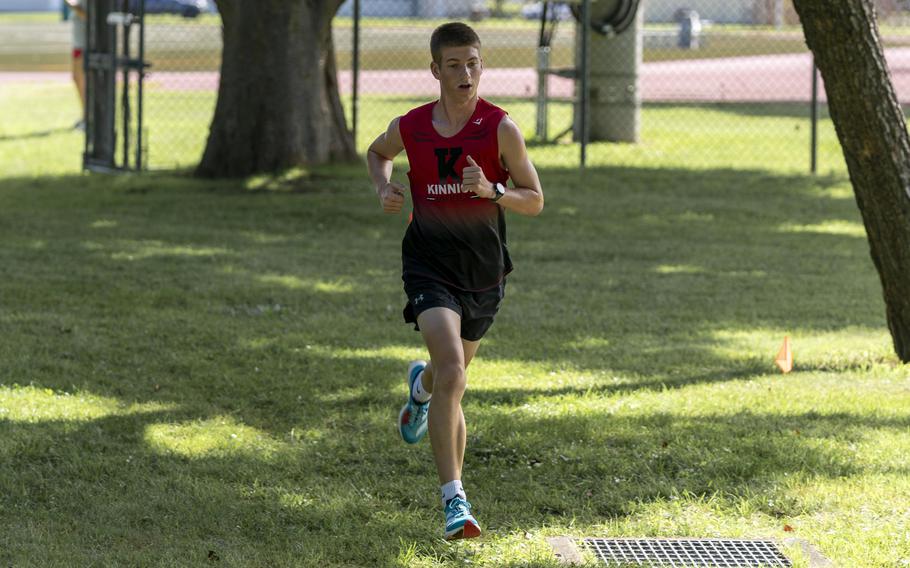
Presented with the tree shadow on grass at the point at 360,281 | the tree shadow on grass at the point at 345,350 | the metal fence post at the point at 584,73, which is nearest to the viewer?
Answer: the tree shadow on grass at the point at 345,350

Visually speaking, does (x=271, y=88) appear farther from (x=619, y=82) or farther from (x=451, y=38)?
(x=451, y=38)

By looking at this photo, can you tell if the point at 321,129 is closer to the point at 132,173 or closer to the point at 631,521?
the point at 132,173

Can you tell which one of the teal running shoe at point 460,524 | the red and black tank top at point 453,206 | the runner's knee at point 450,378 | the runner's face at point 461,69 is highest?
the runner's face at point 461,69

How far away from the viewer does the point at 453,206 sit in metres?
5.10

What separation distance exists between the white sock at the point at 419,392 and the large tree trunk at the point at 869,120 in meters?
3.14

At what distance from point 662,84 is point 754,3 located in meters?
2.24

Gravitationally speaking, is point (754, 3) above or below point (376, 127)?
above

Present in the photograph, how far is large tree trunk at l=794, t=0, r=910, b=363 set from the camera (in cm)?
735

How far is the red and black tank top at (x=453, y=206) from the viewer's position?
199 inches

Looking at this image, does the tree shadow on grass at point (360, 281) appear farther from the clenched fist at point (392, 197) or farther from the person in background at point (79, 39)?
the person in background at point (79, 39)

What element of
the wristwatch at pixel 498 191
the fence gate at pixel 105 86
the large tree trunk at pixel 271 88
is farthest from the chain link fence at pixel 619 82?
the wristwatch at pixel 498 191

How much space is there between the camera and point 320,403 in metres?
6.93

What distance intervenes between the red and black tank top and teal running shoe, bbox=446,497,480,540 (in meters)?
0.85

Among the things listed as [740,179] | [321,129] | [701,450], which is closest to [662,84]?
[740,179]
